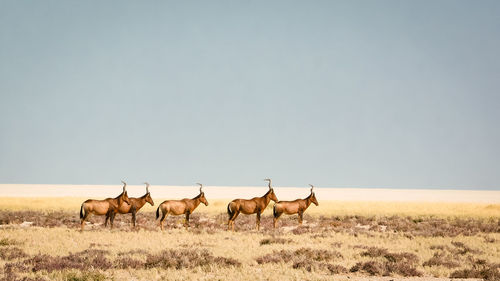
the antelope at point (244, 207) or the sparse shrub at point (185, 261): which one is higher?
the antelope at point (244, 207)

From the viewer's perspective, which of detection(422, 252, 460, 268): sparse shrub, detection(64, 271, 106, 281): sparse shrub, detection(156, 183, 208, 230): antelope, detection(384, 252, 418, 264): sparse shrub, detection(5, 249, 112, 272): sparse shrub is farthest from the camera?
detection(156, 183, 208, 230): antelope

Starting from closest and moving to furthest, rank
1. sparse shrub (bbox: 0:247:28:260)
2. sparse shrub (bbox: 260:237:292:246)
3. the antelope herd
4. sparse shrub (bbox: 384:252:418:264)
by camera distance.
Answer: sparse shrub (bbox: 0:247:28:260)
sparse shrub (bbox: 384:252:418:264)
sparse shrub (bbox: 260:237:292:246)
the antelope herd

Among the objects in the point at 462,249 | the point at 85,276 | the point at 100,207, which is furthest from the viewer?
the point at 100,207

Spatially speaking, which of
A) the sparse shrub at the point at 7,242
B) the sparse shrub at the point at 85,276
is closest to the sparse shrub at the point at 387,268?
the sparse shrub at the point at 85,276

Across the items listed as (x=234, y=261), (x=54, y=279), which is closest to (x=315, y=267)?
(x=234, y=261)

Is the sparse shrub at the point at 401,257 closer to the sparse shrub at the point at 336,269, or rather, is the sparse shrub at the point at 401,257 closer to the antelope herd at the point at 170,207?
the sparse shrub at the point at 336,269

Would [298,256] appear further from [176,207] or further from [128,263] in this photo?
[176,207]

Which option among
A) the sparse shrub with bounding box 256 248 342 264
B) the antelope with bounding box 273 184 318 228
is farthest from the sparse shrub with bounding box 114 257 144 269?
the antelope with bounding box 273 184 318 228

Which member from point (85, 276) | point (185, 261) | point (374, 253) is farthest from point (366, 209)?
point (85, 276)

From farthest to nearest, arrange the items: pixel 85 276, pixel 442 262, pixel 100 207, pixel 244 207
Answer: pixel 244 207 → pixel 100 207 → pixel 442 262 → pixel 85 276

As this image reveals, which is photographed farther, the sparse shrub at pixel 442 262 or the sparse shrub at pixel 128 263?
the sparse shrub at pixel 442 262

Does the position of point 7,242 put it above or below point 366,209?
above

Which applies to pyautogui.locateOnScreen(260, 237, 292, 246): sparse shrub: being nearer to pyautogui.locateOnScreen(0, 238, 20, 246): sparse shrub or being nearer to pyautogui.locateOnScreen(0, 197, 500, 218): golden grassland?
pyautogui.locateOnScreen(0, 238, 20, 246): sparse shrub

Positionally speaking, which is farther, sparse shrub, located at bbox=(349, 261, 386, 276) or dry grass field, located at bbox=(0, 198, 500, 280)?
sparse shrub, located at bbox=(349, 261, 386, 276)
